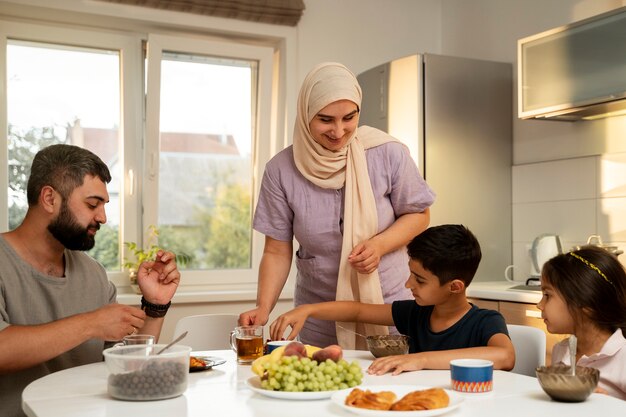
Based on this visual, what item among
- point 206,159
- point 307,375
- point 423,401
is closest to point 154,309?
point 307,375

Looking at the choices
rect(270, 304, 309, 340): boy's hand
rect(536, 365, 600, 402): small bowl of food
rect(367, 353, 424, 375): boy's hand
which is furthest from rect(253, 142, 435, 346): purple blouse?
rect(536, 365, 600, 402): small bowl of food

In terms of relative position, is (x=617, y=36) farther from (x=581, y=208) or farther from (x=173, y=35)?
(x=173, y=35)

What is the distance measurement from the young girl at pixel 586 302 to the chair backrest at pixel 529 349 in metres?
0.09

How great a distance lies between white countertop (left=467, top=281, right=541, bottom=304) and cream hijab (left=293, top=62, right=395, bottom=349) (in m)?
1.06

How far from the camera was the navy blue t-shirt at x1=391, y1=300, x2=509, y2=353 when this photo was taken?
6.19 ft

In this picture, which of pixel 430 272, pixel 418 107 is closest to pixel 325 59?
pixel 418 107

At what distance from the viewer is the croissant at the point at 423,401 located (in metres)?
1.24

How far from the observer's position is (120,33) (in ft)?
13.0

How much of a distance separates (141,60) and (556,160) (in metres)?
2.20

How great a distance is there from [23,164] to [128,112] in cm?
59

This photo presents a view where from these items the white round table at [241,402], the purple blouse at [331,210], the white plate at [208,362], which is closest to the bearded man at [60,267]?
the white plate at [208,362]

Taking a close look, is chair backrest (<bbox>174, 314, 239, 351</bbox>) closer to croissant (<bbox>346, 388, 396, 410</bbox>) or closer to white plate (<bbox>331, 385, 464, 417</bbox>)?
white plate (<bbox>331, 385, 464, 417</bbox>)

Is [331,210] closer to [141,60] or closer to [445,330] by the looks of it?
[445,330]

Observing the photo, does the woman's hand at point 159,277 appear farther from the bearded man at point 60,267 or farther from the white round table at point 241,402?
the white round table at point 241,402
